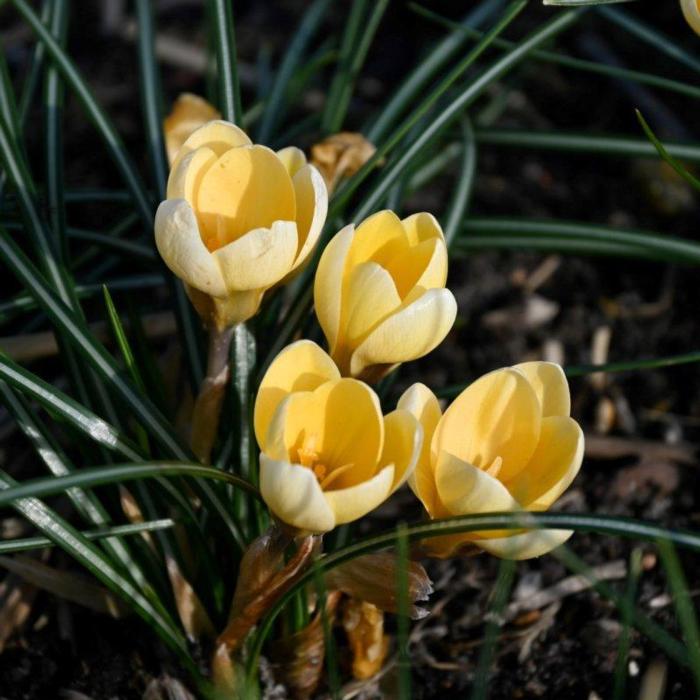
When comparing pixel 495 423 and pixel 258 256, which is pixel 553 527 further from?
pixel 258 256

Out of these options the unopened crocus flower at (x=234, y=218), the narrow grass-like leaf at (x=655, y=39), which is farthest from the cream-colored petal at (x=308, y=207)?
the narrow grass-like leaf at (x=655, y=39)

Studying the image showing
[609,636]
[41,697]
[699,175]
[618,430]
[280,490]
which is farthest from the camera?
[699,175]

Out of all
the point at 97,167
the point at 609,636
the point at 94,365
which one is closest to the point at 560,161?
the point at 97,167

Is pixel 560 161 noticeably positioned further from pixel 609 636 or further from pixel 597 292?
pixel 609 636

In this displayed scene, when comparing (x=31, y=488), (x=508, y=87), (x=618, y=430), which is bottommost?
(x=618, y=430)

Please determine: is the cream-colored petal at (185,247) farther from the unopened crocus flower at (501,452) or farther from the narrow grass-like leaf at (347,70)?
the narrow grass-like leaf at (347,70)
